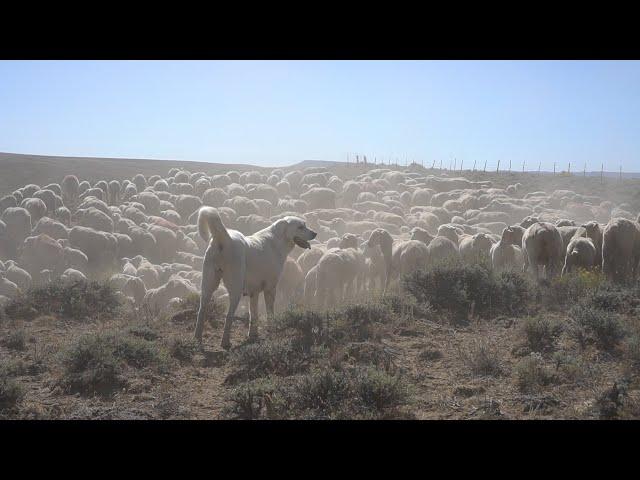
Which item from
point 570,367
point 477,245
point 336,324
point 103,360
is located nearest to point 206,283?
point 336,324

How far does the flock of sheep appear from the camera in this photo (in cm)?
1429

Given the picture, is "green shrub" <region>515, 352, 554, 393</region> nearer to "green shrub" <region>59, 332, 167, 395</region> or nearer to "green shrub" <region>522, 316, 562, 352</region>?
"green shrub" <region>522, 316, 562, 352</region>

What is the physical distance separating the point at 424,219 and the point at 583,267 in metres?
13.9

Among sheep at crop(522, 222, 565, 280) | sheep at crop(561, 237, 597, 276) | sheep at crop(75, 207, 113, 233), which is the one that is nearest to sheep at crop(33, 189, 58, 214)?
sheep at crop(75, 207, 113, 233)

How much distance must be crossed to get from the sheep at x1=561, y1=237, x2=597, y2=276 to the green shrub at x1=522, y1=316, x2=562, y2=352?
16.9 ft

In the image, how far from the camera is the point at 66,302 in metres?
11.3

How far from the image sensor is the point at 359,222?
25516 mm

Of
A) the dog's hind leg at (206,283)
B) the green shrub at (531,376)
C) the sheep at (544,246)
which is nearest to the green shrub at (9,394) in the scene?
the dog's hind leg at (206,283)

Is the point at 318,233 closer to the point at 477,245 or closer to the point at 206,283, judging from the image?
the point at 477,245

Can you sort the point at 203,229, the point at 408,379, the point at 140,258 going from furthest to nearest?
the point at 140,258 → the point at 203,229 → the point at 408,379
